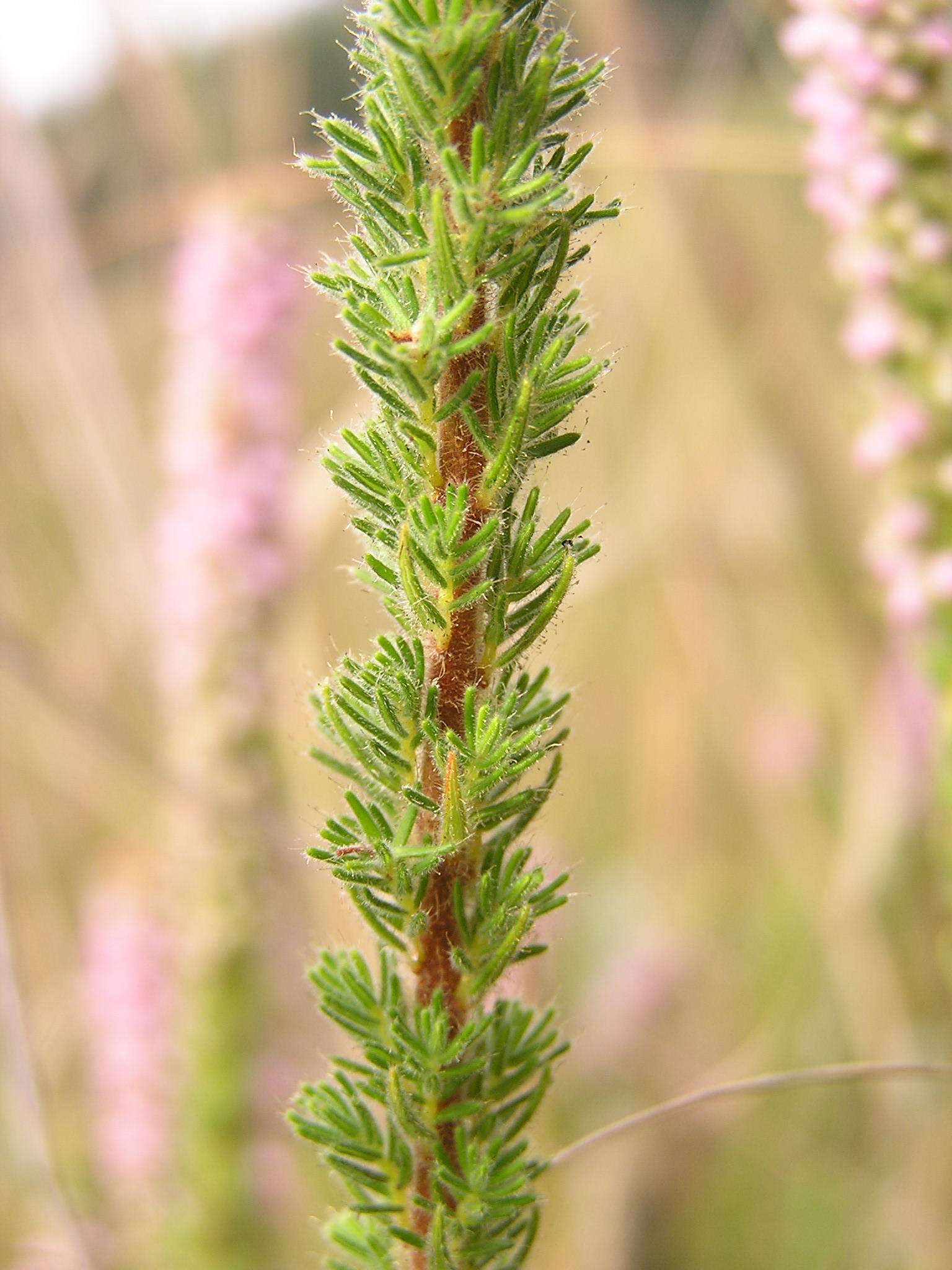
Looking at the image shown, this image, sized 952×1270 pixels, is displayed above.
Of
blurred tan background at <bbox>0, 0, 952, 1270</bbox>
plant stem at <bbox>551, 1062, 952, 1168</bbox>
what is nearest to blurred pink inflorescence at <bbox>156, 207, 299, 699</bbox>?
blurred tan background at <bbox>0, 0, 952, 1270</bbox>

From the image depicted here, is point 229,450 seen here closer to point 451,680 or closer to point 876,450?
point 876,450

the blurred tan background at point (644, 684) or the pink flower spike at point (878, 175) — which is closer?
the pink flower spike at point (878, 175)

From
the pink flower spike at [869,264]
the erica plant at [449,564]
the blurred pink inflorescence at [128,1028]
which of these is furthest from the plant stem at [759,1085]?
the blurred pink inflorescence at [128,1028]

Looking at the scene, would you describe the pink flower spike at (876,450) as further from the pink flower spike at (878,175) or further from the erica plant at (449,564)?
the erica plant at (449,564)

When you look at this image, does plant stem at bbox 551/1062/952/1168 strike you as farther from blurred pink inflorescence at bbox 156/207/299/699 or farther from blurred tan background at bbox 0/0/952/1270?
blurred pink inflorescence at bbox 156/207/299/699

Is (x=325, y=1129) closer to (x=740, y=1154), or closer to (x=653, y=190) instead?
(x=653, y=190)

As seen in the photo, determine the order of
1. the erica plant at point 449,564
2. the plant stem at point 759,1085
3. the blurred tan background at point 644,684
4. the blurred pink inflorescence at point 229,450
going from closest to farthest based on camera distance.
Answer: the erica plant at point 449,564
the plant stem at point 759,1085
the blurred tan background at point 644,684
the blurred pink inflorescence at point 229,450

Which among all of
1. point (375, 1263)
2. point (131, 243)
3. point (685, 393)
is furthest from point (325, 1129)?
point (685, 393)
